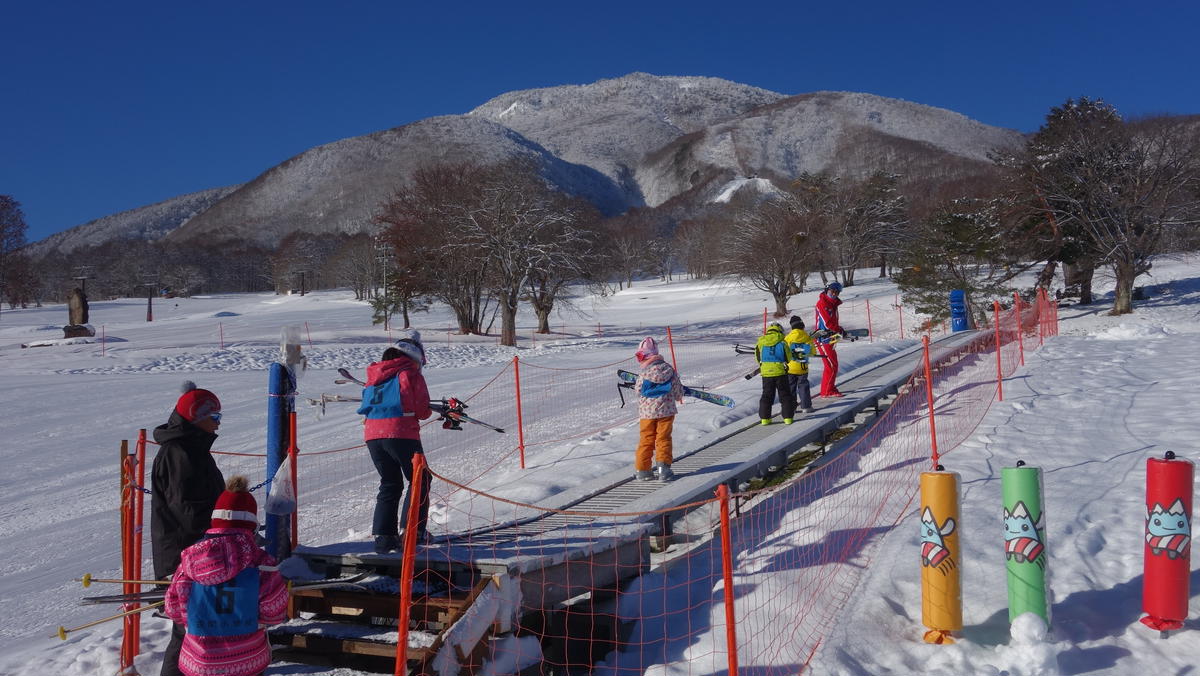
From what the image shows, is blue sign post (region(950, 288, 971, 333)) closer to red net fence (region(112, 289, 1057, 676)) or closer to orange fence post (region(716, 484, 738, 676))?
red net fence (region(112, 289, 1057, 676))

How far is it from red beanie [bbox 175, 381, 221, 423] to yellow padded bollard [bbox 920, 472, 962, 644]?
4392 millimetres

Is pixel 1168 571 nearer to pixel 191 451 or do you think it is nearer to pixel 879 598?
pixel 879 598

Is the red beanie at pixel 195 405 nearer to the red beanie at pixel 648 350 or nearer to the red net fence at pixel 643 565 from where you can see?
the red net fence at pixel 643 565

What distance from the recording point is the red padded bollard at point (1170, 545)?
→ 4816mm

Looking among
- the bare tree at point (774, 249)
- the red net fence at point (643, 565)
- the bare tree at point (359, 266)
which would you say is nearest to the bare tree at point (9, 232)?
the bare tree at point (359, 266)

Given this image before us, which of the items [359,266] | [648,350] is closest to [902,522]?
[648,350]

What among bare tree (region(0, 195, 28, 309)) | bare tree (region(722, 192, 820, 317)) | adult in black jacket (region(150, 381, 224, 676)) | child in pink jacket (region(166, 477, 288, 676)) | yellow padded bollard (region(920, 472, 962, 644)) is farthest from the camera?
bare tree (region(0, 195, 28, 309))

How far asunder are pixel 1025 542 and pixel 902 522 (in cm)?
213

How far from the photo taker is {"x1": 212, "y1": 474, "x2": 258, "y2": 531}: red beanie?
423cm

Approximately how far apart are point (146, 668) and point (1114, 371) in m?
14.9

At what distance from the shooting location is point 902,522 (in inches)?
278

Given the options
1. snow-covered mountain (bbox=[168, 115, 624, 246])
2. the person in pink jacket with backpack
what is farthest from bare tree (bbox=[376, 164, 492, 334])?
snow-covered mountain (bbox=[168, 115, 624, 246])

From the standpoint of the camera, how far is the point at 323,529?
29.3ft

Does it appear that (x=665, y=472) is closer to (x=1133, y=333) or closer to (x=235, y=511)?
(x=235, y=511)
